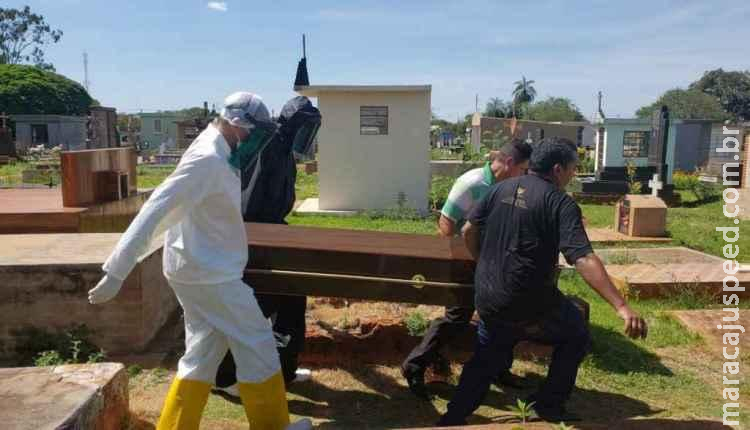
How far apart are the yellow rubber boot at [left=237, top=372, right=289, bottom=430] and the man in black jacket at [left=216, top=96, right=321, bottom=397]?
90 centimetres

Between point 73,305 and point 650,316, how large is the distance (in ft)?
15.5

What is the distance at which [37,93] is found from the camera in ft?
158

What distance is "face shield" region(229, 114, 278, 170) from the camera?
296 centimetres

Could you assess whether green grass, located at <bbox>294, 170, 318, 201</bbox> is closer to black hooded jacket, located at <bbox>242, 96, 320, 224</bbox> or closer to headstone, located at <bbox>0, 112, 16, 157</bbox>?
black hooded jacket, located at <bbox>242, 96, 320, 224</bbox>

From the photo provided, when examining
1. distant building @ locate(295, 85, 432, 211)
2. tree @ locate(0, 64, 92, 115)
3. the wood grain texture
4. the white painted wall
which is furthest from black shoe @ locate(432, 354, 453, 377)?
tree @ locate(0, 64, 92, 115)

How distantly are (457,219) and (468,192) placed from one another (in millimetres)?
194

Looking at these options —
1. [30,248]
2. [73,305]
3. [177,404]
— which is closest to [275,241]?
[177,404]

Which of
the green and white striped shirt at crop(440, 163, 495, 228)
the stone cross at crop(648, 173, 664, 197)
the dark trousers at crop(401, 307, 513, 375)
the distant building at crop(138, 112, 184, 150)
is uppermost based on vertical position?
the distant building at crop(138, 112, 184, 150)

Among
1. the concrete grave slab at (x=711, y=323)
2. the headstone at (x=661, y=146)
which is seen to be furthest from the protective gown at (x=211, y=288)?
the headstone at (x=661, y=146)

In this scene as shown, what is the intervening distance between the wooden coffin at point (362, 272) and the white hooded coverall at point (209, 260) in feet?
2.22

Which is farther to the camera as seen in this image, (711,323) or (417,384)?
(711,323)

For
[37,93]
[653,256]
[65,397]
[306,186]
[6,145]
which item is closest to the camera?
[65,397]

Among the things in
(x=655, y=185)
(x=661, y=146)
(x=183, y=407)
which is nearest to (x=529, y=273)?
(x=183, y=407)

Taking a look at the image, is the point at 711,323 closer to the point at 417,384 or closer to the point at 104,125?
the point at 417,384
